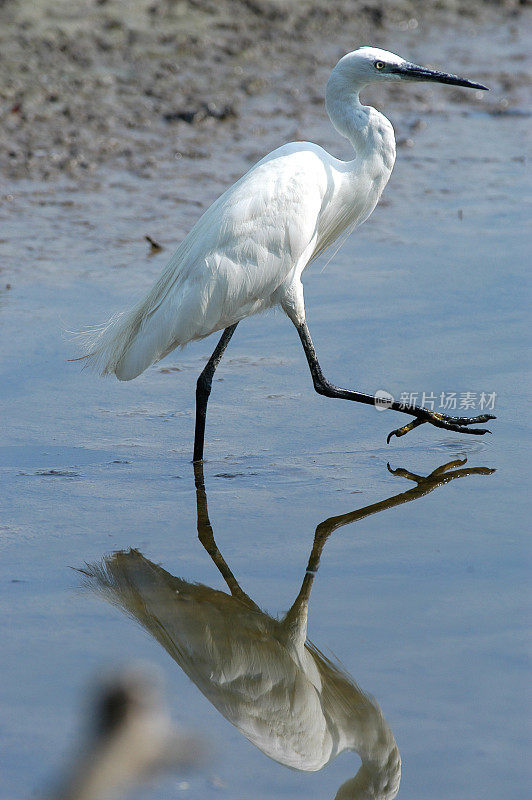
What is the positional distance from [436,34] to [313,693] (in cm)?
825

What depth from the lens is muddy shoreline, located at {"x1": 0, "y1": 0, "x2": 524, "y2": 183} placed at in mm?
7449

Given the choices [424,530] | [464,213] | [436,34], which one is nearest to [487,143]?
[464,213]

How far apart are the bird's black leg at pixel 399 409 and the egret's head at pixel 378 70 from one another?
102 cm

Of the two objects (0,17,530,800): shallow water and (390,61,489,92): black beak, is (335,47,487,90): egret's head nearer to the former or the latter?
(390,61,489,92): black beak

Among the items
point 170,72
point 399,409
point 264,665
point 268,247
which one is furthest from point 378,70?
point 170,72

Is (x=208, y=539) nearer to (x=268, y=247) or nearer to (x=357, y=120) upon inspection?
(x=268, y=247)

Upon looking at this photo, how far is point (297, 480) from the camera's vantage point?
405 centimetres

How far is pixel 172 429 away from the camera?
452 cm

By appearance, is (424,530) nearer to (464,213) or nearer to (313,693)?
(313,693)

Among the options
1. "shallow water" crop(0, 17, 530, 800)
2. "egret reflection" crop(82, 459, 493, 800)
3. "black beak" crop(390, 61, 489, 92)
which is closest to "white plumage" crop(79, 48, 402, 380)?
"black beak" crop(390, 61, 489, 92)

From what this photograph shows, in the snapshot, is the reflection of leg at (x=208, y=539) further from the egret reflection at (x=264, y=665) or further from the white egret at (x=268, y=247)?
the white egret at (x=268, y=247)

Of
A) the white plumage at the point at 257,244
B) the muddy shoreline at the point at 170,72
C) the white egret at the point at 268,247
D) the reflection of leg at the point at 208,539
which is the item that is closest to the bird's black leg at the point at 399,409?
the white egret at the point at 268,247

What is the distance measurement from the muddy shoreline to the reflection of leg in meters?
3.55

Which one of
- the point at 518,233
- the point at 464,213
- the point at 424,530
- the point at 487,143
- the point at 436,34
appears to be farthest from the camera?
the point at 436,34
